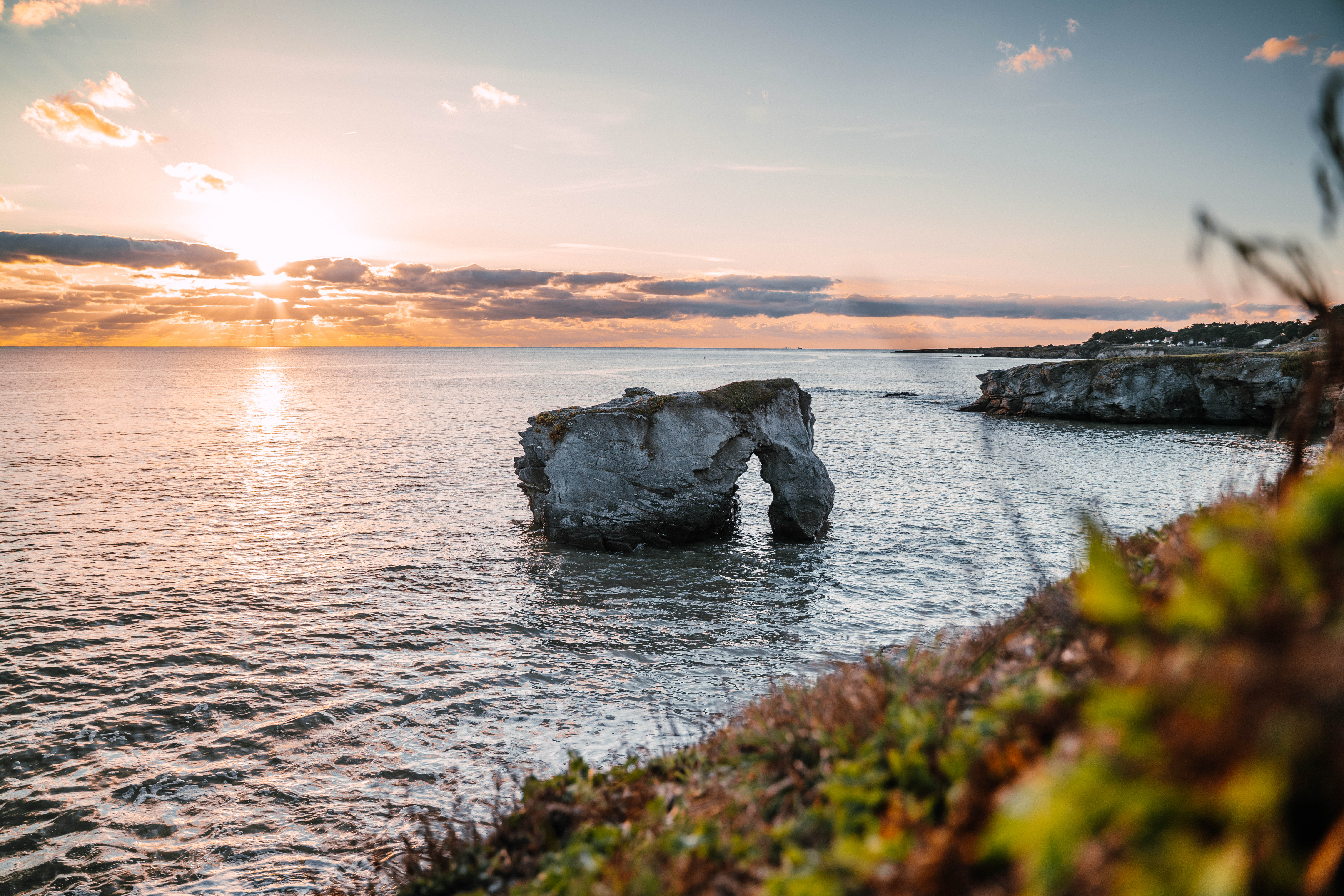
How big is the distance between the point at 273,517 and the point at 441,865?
24143mm

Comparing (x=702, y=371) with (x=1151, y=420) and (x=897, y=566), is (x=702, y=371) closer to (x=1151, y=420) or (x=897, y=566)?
(x=1151, y=420)

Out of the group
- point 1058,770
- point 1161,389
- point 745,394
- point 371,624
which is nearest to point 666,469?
point 745,394

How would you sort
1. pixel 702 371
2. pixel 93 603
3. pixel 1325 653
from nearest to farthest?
pixel 1325 653 < pixel 93 603 < pixel 702 371

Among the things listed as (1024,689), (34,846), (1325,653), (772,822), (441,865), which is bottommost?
(34,846)

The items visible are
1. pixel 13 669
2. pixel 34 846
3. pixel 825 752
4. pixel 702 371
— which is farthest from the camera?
pixel 702 371

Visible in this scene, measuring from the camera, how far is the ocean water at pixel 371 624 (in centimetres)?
916

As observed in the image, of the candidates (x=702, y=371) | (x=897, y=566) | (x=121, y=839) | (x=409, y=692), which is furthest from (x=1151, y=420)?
(x=702, y=371)

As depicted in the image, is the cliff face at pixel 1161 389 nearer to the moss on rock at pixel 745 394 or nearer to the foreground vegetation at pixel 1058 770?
the moss on rock at pixel 745 394

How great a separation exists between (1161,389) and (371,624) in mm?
64140

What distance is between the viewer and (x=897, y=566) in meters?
19.1

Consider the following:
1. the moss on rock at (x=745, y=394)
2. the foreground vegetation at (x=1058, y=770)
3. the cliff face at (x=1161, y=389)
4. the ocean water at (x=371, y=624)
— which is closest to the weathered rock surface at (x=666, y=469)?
the moss on rock at (x=745, y=394)

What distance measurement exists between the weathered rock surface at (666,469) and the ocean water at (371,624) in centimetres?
92

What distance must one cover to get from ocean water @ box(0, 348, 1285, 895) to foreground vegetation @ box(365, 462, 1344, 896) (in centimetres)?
90

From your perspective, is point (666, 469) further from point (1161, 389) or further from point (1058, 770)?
point (1161, 389)
